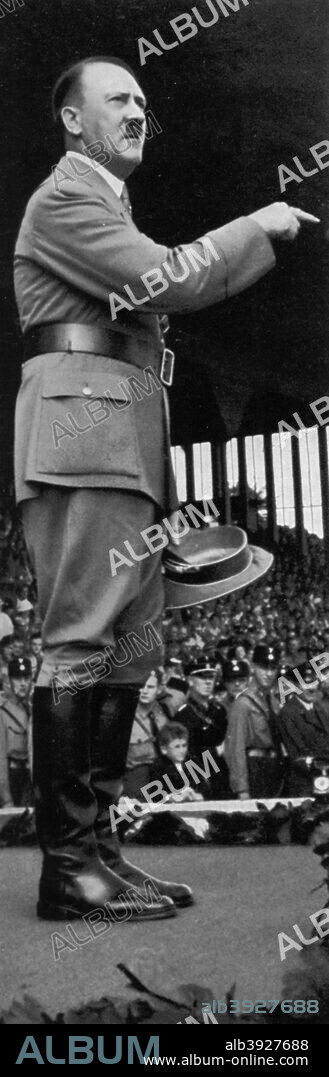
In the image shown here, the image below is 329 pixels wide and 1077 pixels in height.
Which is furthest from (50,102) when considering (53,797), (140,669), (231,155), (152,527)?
(53,797)

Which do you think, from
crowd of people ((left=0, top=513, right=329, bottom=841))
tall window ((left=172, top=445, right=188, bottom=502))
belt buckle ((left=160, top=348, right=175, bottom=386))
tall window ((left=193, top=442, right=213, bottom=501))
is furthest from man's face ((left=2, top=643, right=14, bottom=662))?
belt buckle ((left=160, top=348, right=175, bottom=386))

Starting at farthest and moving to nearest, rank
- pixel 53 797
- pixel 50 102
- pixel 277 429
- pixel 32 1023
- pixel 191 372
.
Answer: pixel 277 429
pixel 191 372
pixel 50 102
pixel 53 797
pixel 32 1023

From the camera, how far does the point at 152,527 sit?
1922mm

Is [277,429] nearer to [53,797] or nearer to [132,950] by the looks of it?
[53,797]

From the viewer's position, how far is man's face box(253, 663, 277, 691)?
570 cm

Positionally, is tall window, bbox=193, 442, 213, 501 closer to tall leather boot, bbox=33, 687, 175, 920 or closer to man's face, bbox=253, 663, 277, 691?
tall leather boot, bbox=33, 687, 175, 920

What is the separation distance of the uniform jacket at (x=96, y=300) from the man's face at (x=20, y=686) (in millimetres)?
2750

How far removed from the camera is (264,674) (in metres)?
5.75

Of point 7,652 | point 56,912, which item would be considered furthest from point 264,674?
point 56,912

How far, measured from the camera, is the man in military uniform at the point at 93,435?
182 centimetres

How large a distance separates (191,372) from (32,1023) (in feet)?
4.39

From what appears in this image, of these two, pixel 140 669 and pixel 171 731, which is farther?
pixel 171 731

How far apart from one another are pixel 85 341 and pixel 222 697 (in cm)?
397

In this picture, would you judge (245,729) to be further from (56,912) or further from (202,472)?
(56,912)
